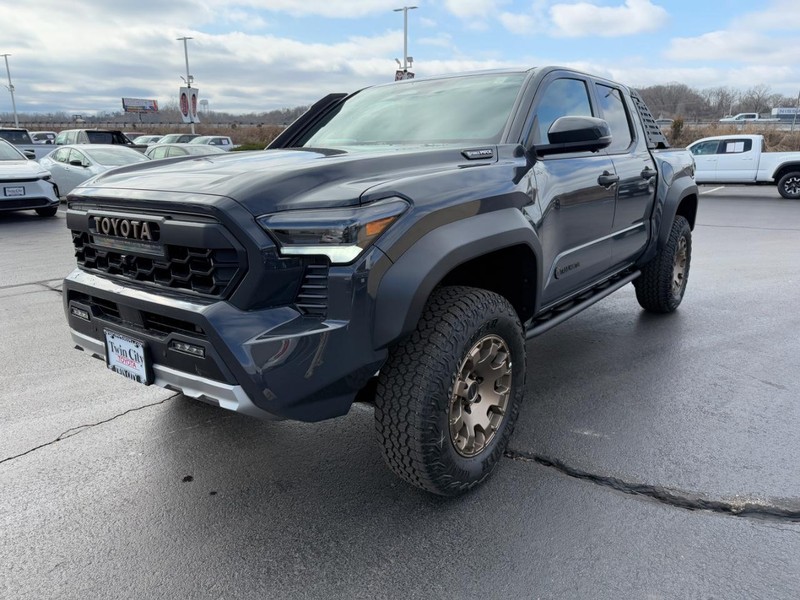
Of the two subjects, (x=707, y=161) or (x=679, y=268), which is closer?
(x=679, y=268)

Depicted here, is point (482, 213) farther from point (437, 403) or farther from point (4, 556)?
point (4, 556)

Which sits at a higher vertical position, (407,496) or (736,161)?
(736,161)

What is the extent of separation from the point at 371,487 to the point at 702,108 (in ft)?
271

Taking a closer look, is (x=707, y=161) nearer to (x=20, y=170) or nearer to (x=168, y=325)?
(x=20, y=170)

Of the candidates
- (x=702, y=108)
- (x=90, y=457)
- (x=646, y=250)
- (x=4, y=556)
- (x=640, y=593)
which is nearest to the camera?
(x=640, y=593)

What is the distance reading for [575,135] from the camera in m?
3.12

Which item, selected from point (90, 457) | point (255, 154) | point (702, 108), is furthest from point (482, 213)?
point (702, 108)

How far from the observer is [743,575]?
2199mm

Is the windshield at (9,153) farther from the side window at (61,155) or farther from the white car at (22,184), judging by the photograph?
the side window at (61,155)

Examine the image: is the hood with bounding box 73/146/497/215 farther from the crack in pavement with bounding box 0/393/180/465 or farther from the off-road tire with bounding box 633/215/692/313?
the off-road tire with bounding box 633/215/692/313

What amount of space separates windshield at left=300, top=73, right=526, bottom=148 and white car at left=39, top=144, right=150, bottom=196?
10.6m

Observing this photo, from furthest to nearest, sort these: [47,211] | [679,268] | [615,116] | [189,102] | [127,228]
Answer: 1. [189,102]
2. [47,211]
3. [679,268]
4. [615,116]
5. [127,228]

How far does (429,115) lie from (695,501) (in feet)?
7.76

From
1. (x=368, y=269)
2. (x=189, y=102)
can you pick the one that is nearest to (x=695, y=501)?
(x=368, y=269)
